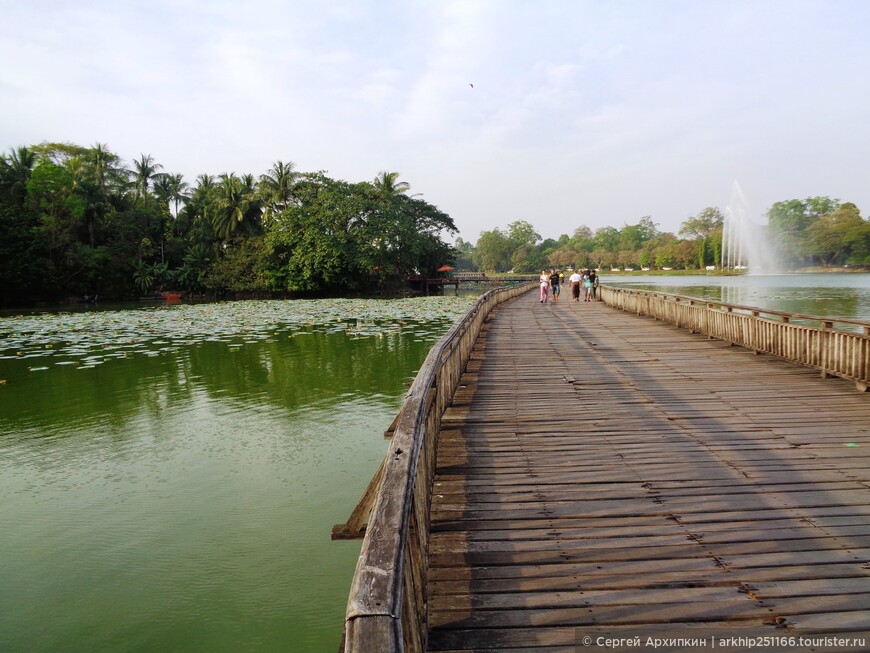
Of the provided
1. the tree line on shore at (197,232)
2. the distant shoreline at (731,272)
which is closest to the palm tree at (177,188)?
the tree line on shore at (197,232)

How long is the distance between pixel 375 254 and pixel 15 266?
2450cm

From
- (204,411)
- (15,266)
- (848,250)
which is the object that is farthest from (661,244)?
(204,411)

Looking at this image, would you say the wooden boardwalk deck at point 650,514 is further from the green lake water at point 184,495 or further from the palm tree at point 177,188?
the palm tree at point 177,188

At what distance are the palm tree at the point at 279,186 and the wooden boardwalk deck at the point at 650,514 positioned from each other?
46.3 meters

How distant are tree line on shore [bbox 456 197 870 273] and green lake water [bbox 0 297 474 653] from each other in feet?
224

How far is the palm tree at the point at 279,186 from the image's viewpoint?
164 ft

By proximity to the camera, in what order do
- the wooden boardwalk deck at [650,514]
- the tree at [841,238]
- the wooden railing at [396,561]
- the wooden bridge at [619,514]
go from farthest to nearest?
the tree at [841,238] → the wooden boardwalk deck at [650,514] → the wooden bridge at [619,514] → the wooden railing at [396,561]

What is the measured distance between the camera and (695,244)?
4299 inches

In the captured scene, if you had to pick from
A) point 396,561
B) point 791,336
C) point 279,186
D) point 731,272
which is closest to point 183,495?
point 396,561

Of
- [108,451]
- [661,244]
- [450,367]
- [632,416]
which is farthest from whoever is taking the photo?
[661,244]

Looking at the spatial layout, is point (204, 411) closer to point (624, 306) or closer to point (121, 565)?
point (121, 565)

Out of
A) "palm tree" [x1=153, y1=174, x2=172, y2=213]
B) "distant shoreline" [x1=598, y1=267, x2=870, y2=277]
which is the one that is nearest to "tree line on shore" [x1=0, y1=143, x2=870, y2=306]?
"palm tree" [x1=153, y1=174, x2=172, y2=213]

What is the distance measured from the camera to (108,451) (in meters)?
8.50

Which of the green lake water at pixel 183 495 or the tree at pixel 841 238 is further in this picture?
the tree at pixel 841 238
